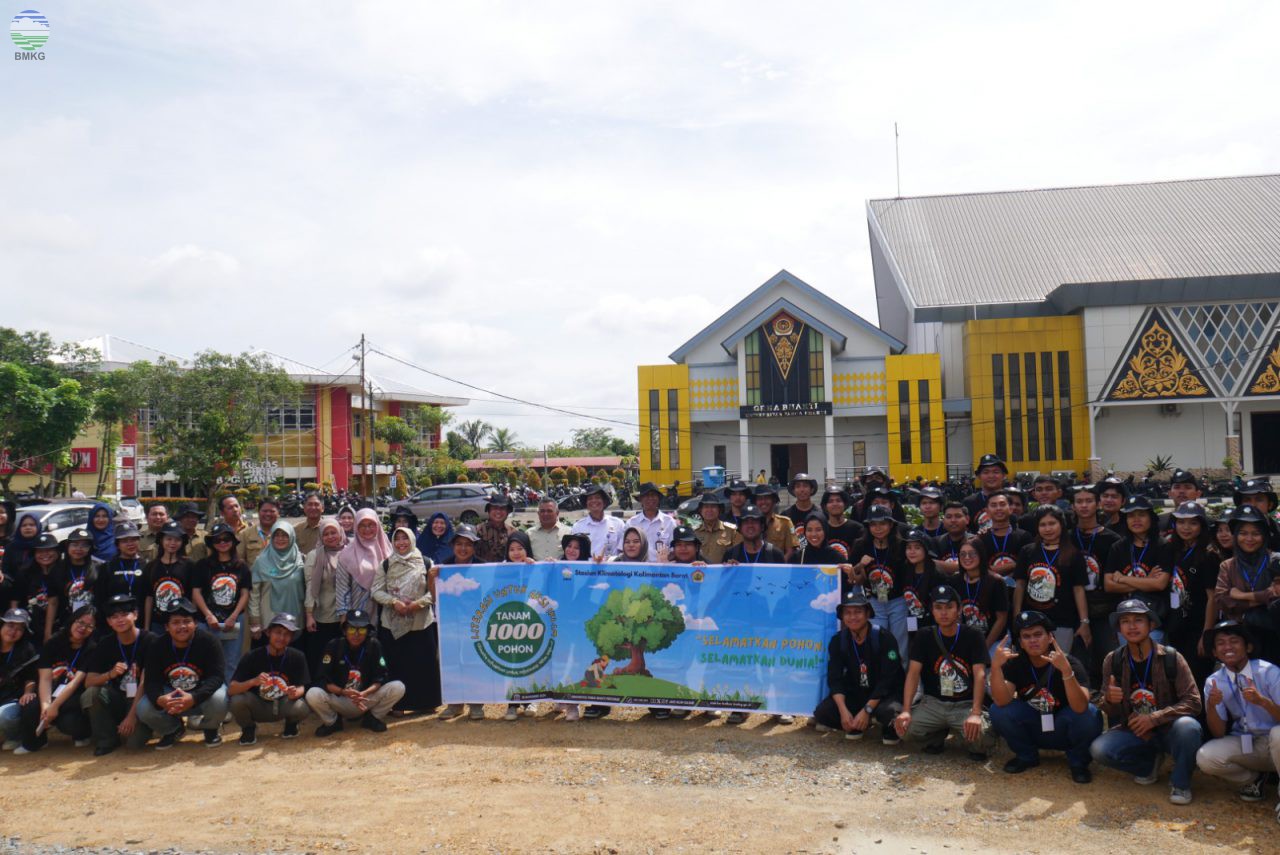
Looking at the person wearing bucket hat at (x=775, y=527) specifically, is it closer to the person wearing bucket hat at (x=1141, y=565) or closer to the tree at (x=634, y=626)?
the tree at (x=634, y=626)

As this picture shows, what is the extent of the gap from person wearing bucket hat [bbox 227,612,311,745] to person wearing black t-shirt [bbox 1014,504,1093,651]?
538 centimetres

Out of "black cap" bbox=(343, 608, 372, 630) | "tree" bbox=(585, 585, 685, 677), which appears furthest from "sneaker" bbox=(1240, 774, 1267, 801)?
"black cap" bbox=(343, 608, 372, 630)

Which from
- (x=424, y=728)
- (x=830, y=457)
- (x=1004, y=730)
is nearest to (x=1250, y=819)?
(x=1004, y=730)

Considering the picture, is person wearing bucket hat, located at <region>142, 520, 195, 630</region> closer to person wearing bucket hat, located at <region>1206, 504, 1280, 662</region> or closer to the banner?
the banner

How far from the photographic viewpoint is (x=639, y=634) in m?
7.39

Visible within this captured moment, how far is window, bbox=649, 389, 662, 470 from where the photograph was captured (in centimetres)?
3366

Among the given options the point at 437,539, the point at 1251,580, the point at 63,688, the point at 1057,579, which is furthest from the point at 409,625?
the point at 1251,580

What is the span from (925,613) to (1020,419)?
2774 cm

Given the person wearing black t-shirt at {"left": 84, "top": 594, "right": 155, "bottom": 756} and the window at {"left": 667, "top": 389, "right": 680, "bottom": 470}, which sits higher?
the window at {"left": 667, "top": 389, "right": 680, "bottom": 470}

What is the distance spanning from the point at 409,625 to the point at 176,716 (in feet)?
5.84

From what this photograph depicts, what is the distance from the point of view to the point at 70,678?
→ 7.12m

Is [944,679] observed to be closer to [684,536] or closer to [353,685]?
[684,536]

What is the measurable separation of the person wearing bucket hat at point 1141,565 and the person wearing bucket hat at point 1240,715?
89 cm

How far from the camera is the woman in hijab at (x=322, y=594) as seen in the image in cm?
766
